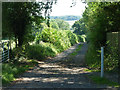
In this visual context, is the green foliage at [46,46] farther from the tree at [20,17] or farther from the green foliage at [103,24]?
the green foliage at [103,24]

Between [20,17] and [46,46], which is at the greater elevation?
[20,17]

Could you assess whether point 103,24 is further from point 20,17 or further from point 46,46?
point 46,46

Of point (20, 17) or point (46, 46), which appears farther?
point (46, 46)

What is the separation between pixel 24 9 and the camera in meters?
14.9

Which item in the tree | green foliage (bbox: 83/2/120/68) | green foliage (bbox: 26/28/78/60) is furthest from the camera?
green foliage (bbox: 26/28/78/60)

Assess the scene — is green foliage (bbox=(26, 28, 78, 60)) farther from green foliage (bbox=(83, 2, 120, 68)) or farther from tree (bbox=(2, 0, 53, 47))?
green foliage (bbox=(83, 2, 120, 68))

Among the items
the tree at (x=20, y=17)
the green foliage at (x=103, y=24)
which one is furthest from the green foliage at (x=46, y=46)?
the green foliage at (x=103, y=24)

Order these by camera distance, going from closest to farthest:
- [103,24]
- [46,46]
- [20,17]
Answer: [103,24]
[20,17]
[46,46]

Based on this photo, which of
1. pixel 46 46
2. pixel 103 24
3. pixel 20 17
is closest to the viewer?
pixel 103 24

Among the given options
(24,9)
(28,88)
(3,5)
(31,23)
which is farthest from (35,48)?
(28,88)

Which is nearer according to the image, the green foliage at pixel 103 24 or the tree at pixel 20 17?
the green foliage at pixel 103 24

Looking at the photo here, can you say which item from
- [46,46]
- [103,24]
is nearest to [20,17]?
[103,24]

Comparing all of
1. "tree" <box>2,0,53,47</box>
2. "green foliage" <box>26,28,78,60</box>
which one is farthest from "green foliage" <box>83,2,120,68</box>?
"green foliage" <box>26,28,78,60</box>

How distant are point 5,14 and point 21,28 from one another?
1.67 meters
